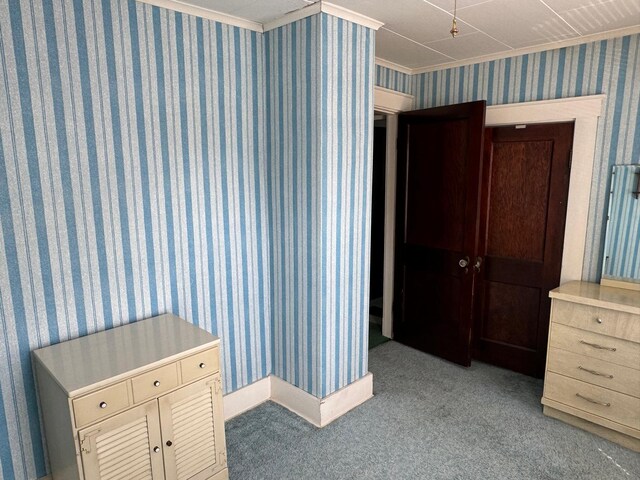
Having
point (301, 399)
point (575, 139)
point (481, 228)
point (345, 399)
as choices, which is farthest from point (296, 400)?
point (575, 139)

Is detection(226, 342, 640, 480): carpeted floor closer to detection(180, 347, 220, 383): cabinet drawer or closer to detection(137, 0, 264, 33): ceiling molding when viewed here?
detection(180, 347, 220, 383): cabinet drawer

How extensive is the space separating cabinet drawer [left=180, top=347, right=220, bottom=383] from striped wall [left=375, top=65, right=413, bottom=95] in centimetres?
243

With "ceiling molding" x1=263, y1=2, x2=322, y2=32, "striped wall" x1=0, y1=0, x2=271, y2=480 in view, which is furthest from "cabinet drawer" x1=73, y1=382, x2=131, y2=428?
"ceiling molding" x1=263, y1=2, x2=322, y2=32

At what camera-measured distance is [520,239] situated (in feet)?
10.4

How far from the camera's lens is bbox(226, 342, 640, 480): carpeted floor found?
2.18 meters

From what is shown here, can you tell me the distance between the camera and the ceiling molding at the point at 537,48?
2.59 metres

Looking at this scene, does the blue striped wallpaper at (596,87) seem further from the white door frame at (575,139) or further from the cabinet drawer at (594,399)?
the cabinet drawer at (594,399)

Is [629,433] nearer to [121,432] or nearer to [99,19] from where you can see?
[121,432]

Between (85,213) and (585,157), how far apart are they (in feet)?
9.94

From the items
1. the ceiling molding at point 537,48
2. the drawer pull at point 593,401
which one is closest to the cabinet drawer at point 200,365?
the drawer pull at point 593,401

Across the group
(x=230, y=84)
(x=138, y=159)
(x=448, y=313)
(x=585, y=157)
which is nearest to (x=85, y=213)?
(x=138, y=159)

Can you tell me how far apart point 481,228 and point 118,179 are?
2602 millimetres

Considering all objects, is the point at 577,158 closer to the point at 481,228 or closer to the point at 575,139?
the point at 575,139

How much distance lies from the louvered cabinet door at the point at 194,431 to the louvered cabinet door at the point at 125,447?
0.05 metres
